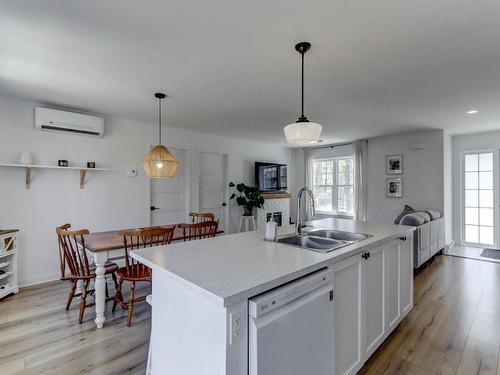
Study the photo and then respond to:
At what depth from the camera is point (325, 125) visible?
461 cm

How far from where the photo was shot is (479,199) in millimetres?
5305

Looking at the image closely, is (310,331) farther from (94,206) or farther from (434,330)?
(94,206)

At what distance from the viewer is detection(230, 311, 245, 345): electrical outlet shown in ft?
3.30

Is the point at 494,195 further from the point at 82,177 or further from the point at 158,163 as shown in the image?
the point at 82,177

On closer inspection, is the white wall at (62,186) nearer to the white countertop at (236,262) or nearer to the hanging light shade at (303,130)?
the white countertop at (236,262)

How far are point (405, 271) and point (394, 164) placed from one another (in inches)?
146

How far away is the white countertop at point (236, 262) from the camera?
1096 millimetres

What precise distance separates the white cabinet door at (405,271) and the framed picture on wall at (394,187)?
333 centimetres

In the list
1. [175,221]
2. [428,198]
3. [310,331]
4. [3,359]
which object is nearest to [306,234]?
[310,331]

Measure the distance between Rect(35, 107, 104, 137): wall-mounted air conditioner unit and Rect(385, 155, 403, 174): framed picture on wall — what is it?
5.44m

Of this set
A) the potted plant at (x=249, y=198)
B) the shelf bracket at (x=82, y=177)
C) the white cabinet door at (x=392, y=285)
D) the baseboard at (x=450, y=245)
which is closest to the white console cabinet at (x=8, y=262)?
the shelf bracket at (x=82, y=177)

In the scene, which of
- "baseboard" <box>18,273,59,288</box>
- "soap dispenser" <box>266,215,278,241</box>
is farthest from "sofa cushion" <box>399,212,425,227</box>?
"baseboard" <box>18,273,59,288</box>

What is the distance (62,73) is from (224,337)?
9.34 ft

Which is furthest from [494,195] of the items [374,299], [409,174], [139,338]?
[139,338]
